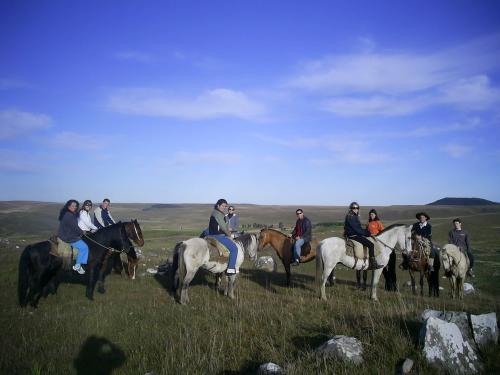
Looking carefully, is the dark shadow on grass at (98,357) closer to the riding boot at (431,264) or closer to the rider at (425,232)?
the rider at (425,232)

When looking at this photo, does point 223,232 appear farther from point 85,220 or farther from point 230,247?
point 85,220

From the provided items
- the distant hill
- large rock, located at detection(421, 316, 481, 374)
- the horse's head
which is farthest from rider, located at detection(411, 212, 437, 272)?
the distant hill

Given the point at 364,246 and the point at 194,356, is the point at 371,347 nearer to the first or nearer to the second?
the point at 194,356

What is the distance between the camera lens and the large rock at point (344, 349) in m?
5.37

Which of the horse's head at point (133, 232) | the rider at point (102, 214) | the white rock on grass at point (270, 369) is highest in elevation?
the rider at point (102, 214)

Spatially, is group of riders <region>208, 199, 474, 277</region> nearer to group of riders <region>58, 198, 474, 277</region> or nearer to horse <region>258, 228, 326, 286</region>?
group of riders <region>58, 198, 474, 277</region>

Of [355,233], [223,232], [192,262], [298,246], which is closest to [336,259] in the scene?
[355,233]

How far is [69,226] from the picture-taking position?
34.5 ft

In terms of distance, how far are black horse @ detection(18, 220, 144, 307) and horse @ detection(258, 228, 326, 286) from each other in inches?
204

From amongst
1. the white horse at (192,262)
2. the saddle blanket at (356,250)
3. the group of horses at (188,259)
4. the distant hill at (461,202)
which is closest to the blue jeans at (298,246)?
the group of horses at (188,259)

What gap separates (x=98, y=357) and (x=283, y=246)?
931cm

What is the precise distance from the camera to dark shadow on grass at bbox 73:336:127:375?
5.93 metres

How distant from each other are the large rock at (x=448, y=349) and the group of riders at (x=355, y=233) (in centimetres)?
629

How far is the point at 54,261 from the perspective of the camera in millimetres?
10172
